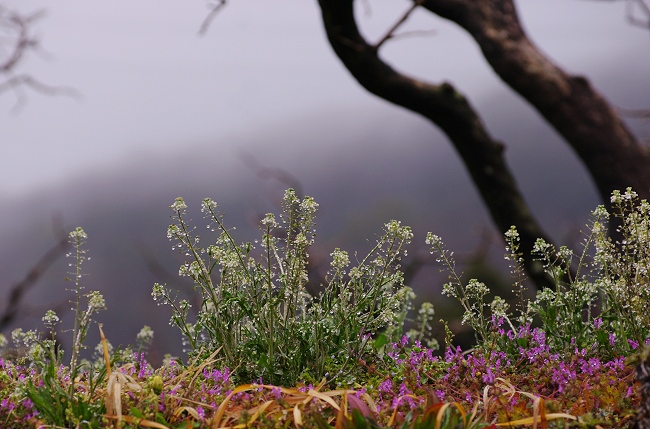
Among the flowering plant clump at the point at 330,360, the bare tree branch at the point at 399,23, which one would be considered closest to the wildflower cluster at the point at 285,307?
the flowering plant clump at the point at 330,360

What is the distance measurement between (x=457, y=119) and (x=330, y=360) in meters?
3.13

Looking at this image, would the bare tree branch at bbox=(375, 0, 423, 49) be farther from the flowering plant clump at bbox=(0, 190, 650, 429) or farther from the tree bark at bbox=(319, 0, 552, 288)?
the flowering plant clump at bbox=(0, 190, 650, 429)

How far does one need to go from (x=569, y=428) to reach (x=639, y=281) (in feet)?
2.76

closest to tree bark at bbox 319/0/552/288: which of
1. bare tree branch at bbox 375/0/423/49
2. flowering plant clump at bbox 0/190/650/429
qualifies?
bare tree branch at bbox 375/0/423/49

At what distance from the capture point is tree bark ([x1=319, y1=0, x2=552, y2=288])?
4875mm

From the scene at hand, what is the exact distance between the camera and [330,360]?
245 centimetres

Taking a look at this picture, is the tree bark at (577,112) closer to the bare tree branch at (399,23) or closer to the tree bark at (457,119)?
the tree bark at (457,119)

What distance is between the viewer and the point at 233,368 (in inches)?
99.1

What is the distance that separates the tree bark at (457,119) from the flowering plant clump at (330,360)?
7.25ft

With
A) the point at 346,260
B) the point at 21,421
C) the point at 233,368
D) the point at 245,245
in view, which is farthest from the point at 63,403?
the point at 346,260

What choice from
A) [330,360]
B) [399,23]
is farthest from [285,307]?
[399,23]

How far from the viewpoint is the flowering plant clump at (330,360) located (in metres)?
2.01

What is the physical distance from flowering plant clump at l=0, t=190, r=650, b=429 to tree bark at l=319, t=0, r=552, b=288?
2208mm

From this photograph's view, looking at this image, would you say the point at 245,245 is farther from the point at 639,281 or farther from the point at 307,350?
the point at 639,281
